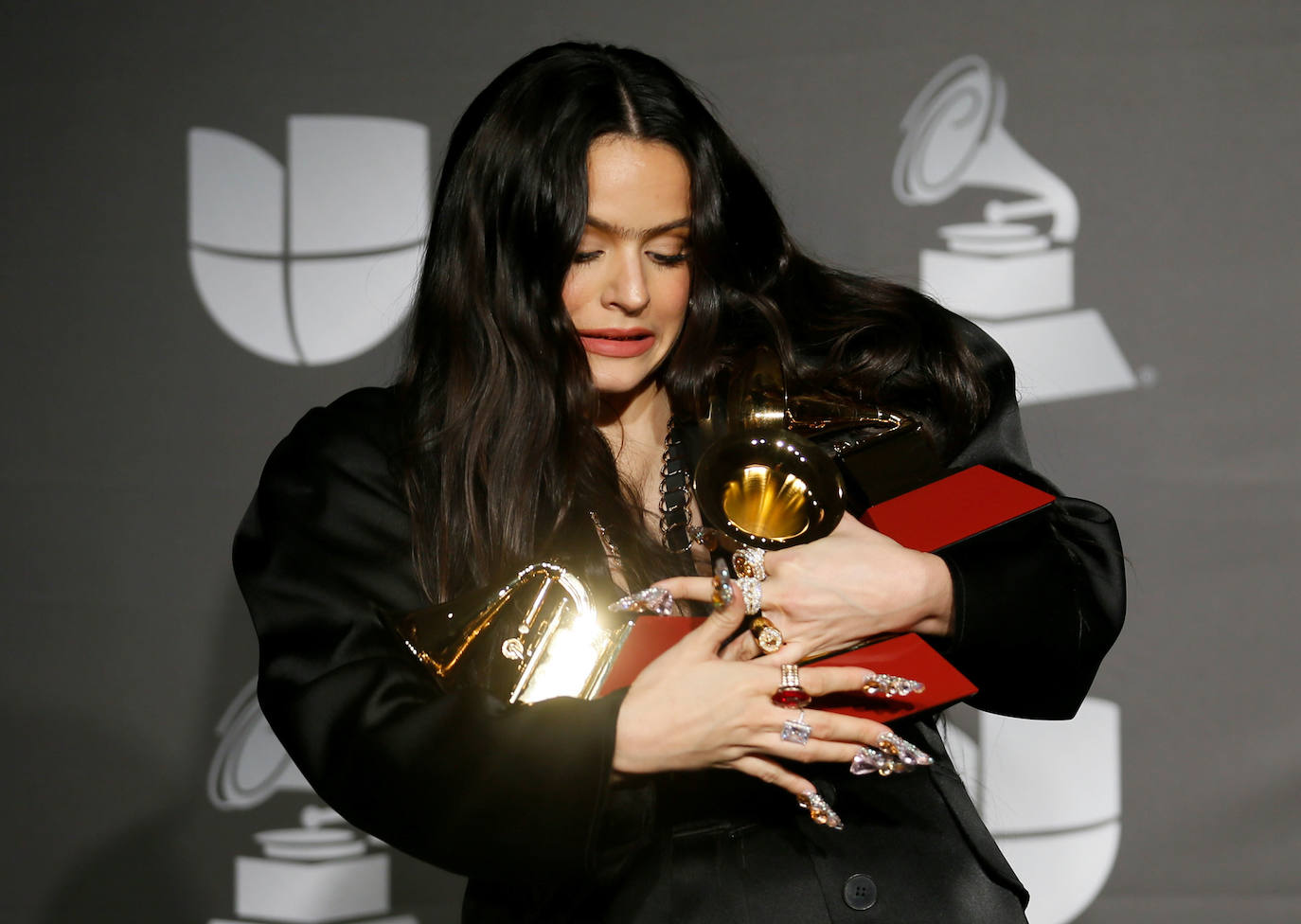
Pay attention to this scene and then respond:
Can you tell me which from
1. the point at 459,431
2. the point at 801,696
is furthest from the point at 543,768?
the point at 459,431

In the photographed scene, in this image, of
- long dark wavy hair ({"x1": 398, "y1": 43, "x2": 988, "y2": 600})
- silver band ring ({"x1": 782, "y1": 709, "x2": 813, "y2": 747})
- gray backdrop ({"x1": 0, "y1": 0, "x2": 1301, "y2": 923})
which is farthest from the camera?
gray backdrop ({"x1": 0, "y1": 0, "x2": 1301, "y2": 923})

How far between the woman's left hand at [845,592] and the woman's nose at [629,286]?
38 cm

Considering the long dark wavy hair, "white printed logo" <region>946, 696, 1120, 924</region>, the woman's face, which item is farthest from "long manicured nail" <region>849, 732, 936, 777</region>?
"white printed logo" <region>946, 696, 1120, 924</region>

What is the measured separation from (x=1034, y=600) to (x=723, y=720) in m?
0.41

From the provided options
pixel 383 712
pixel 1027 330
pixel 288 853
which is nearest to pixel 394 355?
pixel 288 853

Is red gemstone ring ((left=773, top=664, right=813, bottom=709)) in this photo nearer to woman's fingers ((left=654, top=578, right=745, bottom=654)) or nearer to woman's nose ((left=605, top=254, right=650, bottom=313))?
woman's fingers ((left=654, top=578, right=745, bottom=654))

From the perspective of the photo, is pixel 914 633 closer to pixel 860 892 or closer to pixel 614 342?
pixel 860 892

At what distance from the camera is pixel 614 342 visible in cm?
155

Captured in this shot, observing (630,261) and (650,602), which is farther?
(630,261)

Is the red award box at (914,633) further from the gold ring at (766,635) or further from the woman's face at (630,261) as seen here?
the woman's face at (630,261)

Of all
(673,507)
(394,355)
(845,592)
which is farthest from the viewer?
(394,355)

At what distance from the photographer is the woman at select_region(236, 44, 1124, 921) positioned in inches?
47.5

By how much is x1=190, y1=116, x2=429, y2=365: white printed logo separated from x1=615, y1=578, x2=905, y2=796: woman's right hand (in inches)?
60.7

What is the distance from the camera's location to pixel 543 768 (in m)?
1.19
